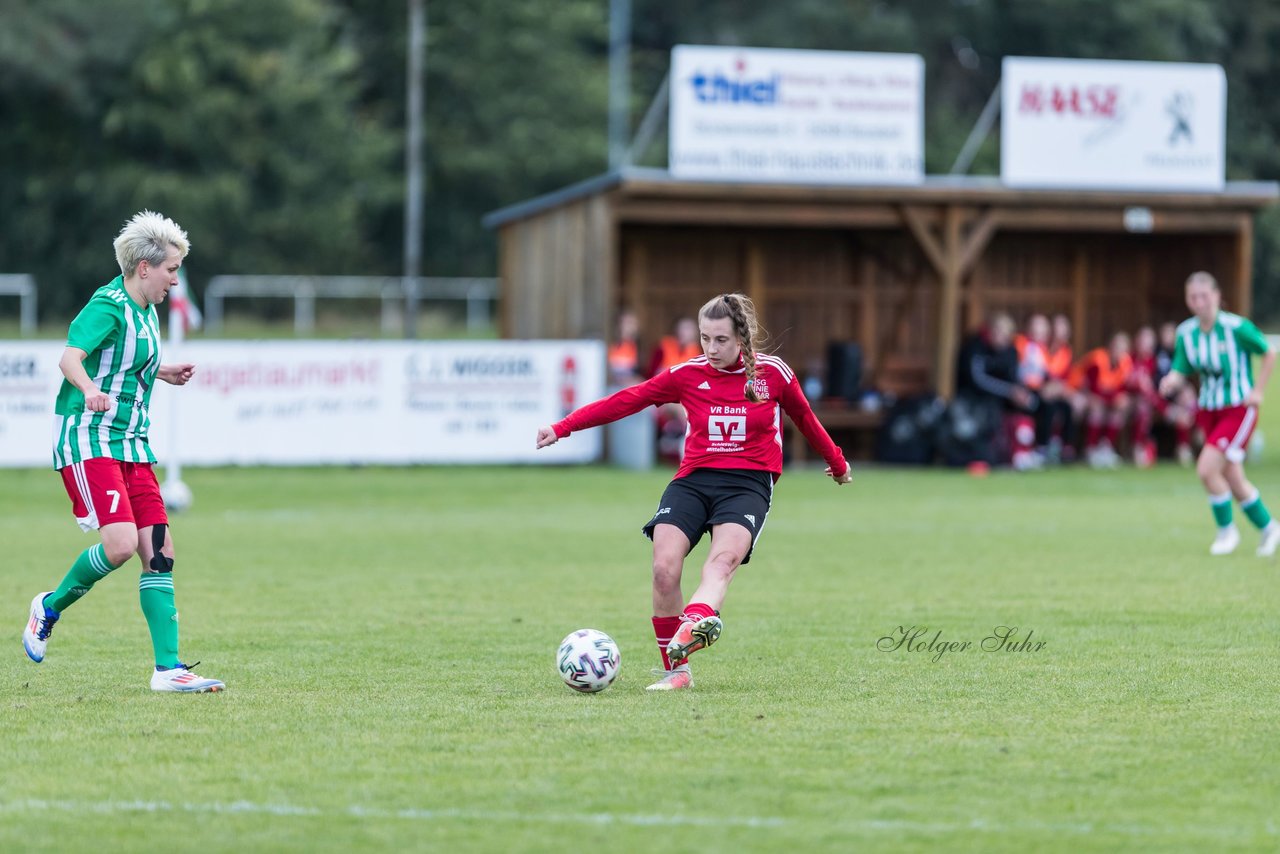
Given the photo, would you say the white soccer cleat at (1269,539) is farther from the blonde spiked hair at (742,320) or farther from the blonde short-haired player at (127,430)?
the blonde short-haired player at (127,430)

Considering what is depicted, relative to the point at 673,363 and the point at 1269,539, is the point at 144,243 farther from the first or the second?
the point at 673,363

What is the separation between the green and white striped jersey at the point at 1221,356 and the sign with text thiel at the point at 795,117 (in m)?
10.2

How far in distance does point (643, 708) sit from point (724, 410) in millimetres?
1347

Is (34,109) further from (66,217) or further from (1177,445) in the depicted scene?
(1177,445)

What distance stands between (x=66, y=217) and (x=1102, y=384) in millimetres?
31044

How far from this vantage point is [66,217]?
4797 cm

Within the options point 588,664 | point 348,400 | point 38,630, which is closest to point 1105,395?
point 348,400

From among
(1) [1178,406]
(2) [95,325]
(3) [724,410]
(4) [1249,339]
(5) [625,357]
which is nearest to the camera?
(2) [95,325]

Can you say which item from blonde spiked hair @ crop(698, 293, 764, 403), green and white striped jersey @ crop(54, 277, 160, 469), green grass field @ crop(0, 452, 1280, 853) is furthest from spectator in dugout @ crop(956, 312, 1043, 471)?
green and white striped jersey @ crop(54, 277, 160, 469)

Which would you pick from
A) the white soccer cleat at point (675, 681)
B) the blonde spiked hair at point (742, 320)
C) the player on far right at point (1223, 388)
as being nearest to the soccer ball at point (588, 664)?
the white soccer cleat at point (675, 681)

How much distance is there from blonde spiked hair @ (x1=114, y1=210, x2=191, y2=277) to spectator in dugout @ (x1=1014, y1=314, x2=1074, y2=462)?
17117mm

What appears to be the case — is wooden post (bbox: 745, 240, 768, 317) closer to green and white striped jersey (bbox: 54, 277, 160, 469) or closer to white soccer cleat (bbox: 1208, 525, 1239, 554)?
white soccer cleat (bbox: 1208, 525, 1239, 554)

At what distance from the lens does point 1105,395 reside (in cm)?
2483

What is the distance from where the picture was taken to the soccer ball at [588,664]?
7.65 m
